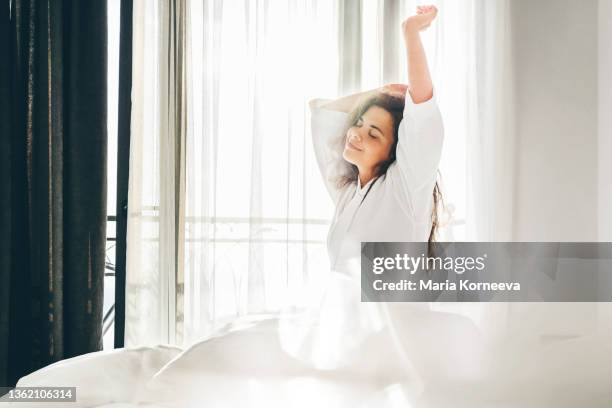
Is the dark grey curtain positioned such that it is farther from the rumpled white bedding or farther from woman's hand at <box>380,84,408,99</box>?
woman's hand at <box>380,84,408,99</box>

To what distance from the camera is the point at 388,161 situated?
4.31 ft

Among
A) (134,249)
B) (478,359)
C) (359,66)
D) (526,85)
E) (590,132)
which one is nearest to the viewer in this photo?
(478,359)

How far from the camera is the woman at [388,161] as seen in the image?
4.10ft

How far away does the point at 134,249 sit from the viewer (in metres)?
1.73

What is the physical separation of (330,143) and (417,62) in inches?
13.7

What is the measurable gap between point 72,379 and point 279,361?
35 cm

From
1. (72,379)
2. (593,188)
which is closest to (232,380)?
(72,379)

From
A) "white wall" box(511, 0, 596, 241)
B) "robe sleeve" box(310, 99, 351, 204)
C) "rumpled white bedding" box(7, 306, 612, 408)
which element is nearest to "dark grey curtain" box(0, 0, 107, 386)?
"robe sleeve" box(310, 99, 351, 204)

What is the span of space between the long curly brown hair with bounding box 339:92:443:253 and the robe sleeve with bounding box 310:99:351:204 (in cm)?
3

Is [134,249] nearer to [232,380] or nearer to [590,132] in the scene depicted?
[232,380]

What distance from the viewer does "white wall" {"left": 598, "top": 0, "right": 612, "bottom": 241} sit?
1.20 metres

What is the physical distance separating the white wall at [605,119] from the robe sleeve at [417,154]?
0.40m

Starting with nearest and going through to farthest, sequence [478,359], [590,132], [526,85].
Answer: [478,359], [590,132], [526,85]

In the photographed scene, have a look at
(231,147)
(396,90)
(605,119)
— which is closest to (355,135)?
(396,90)
